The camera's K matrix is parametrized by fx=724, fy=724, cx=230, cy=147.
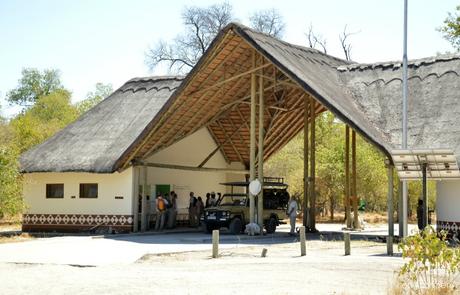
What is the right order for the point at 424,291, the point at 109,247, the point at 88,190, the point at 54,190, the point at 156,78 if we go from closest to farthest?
the point at 424,291 → the point at 109,247 → the point at 88,190 → the point at 54,190 → the point at 156,78

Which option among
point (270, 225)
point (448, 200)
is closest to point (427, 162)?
point (448, 200)

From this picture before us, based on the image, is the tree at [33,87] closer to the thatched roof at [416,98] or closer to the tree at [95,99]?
the tree at [95,99]

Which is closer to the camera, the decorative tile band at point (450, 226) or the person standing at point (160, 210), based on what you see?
A: the decorative tile band at point (450, 226)

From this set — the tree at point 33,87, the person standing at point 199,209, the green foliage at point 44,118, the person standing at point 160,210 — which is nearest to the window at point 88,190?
the person standing at point 160,210

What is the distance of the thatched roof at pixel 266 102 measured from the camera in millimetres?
24406

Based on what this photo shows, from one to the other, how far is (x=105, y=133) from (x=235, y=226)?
775 cm

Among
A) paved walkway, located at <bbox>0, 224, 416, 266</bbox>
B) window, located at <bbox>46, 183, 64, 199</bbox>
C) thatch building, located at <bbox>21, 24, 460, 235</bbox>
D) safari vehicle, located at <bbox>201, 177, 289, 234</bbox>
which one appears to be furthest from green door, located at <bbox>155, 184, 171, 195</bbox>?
paved walkway, located at <bbox>0, 224, 416, 266</bbox>

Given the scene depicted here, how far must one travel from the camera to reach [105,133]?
31.0 m

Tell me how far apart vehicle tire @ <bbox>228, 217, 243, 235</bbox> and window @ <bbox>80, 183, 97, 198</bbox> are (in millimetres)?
6493

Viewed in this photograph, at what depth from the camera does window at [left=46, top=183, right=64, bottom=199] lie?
101 feet

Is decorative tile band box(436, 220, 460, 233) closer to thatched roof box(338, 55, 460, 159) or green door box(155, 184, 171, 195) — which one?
thatched roof box(338, 55, 460, 159)

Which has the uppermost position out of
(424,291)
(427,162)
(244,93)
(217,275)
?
(244,93)

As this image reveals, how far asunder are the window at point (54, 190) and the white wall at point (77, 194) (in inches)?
5.5

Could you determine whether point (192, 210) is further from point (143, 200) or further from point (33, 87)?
point (33, 87)
